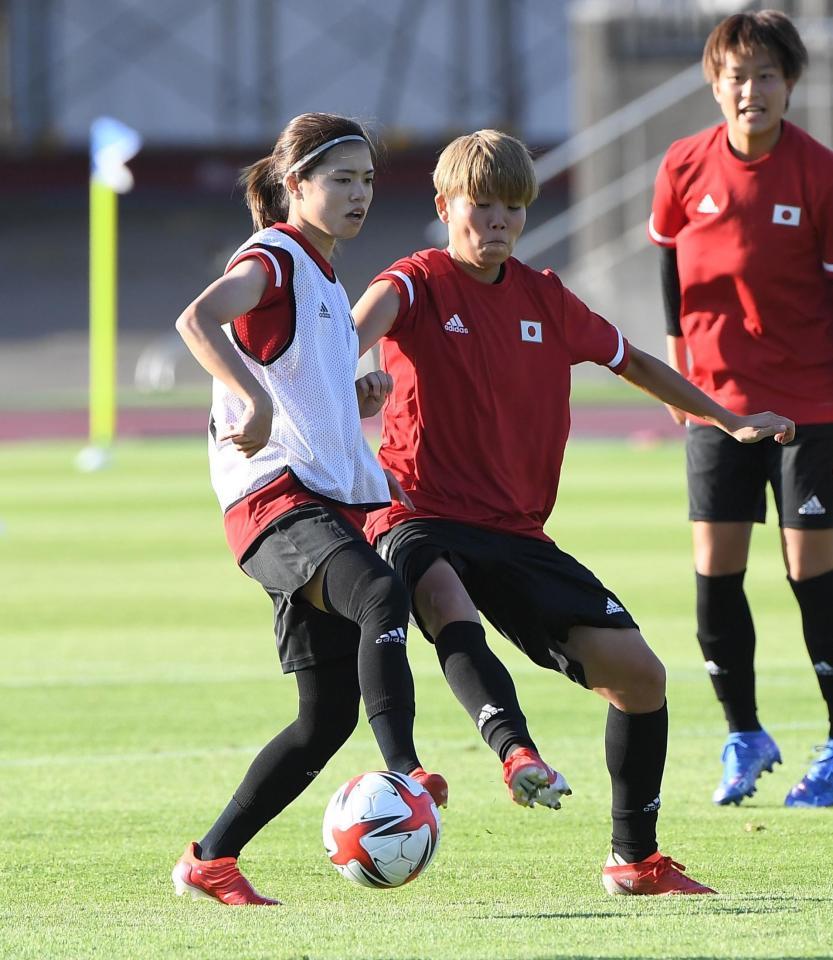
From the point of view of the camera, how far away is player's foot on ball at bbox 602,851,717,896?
4.84 m

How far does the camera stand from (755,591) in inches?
467

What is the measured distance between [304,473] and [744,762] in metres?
2.26

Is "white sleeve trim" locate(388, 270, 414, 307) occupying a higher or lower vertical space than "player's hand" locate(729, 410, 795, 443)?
higher

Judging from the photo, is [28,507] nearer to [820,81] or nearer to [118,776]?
[118,776]

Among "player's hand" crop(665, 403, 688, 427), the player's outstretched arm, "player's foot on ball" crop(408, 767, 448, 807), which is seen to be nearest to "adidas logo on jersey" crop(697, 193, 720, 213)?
"player's hand" crop(665, 403, 688, 427)

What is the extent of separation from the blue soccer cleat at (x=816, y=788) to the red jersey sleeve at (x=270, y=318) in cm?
253

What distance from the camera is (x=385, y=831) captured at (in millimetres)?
4355

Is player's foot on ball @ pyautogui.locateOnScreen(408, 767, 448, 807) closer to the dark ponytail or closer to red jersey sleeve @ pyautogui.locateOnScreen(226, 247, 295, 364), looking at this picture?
red jersey sleeve @ pyautogui.locateOnScreen(226, 247, 295, 364)

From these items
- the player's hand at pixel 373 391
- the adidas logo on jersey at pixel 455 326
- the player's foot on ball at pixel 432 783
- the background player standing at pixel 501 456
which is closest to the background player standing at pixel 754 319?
the background player standing at pixel 501 456

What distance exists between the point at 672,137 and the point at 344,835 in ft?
93.2

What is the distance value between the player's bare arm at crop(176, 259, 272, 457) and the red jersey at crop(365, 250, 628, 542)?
651mm

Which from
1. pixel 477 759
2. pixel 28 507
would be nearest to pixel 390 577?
pixel 477 759

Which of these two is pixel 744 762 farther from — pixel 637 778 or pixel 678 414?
pixel 637 778

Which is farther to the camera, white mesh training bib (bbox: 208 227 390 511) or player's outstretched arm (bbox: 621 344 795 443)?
player's outstretched arm (bbox: 621 344 795 443)
